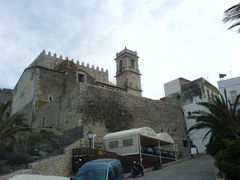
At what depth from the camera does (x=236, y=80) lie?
113 feet

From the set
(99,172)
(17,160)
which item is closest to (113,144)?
(17,160)

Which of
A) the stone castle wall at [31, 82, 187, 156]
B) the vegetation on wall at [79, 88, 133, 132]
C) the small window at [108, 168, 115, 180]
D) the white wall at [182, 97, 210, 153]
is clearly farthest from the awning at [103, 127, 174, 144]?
the small window at [108, 168, 115, 180]

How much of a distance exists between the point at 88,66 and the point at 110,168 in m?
44.0

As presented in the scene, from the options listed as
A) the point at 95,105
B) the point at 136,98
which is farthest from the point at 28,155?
the point at 136,98

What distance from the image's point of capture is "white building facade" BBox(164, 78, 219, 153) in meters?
36.0

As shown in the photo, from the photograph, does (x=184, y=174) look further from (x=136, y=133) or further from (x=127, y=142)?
(x=127, y=142)

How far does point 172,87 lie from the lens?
147 ft

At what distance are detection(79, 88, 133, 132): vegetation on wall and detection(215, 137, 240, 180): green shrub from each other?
15447 mm

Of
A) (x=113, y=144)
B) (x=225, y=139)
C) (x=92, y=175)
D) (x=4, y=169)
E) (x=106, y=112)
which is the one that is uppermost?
(x=106, y=112)

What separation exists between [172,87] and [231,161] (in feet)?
111

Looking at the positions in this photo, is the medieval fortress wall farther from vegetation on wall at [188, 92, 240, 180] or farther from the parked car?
the parked car

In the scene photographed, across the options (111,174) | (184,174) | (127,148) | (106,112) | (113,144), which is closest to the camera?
(111,174)

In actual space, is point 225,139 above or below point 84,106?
below

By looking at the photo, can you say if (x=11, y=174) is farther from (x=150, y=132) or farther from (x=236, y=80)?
(x=236, y=80)
